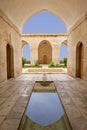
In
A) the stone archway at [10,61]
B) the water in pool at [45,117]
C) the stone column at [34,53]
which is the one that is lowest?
the water in pool at [45,117]

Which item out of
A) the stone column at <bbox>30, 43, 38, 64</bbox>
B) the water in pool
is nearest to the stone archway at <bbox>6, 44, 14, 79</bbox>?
the water in pool

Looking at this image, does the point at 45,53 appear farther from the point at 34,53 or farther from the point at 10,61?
the point at 10,61

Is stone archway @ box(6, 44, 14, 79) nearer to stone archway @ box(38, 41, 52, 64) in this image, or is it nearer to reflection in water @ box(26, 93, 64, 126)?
reflection in water @ box(26, 93, 64, 126)

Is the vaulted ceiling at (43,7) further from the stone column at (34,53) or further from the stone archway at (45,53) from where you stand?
the stone archway at (45,53)

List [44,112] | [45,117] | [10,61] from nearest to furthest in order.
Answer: [45,117] → [44,112] → [10,61]

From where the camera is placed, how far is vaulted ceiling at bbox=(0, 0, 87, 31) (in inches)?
269

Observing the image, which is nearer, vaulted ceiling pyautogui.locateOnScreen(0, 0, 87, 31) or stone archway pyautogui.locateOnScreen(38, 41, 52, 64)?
vaulted ceiling pyautogui.locateOnScreen(0, 0, 87, 31)

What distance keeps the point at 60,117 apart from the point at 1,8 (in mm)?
5529

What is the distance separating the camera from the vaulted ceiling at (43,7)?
6.82m

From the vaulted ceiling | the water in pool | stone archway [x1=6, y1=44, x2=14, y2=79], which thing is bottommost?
the water in pool

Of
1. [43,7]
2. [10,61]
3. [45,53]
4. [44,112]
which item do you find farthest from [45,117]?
[45,53]

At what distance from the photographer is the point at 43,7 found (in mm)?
9500

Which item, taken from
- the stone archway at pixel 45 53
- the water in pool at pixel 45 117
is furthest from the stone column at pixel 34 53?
the water in pool at pixel 45 117

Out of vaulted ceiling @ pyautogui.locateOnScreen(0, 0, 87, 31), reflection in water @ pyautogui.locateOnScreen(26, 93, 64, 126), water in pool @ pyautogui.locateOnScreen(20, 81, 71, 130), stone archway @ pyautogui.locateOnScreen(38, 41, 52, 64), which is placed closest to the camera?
water in pool @ pyautogui.locateOnScreen(20, 81, 71, 130)
